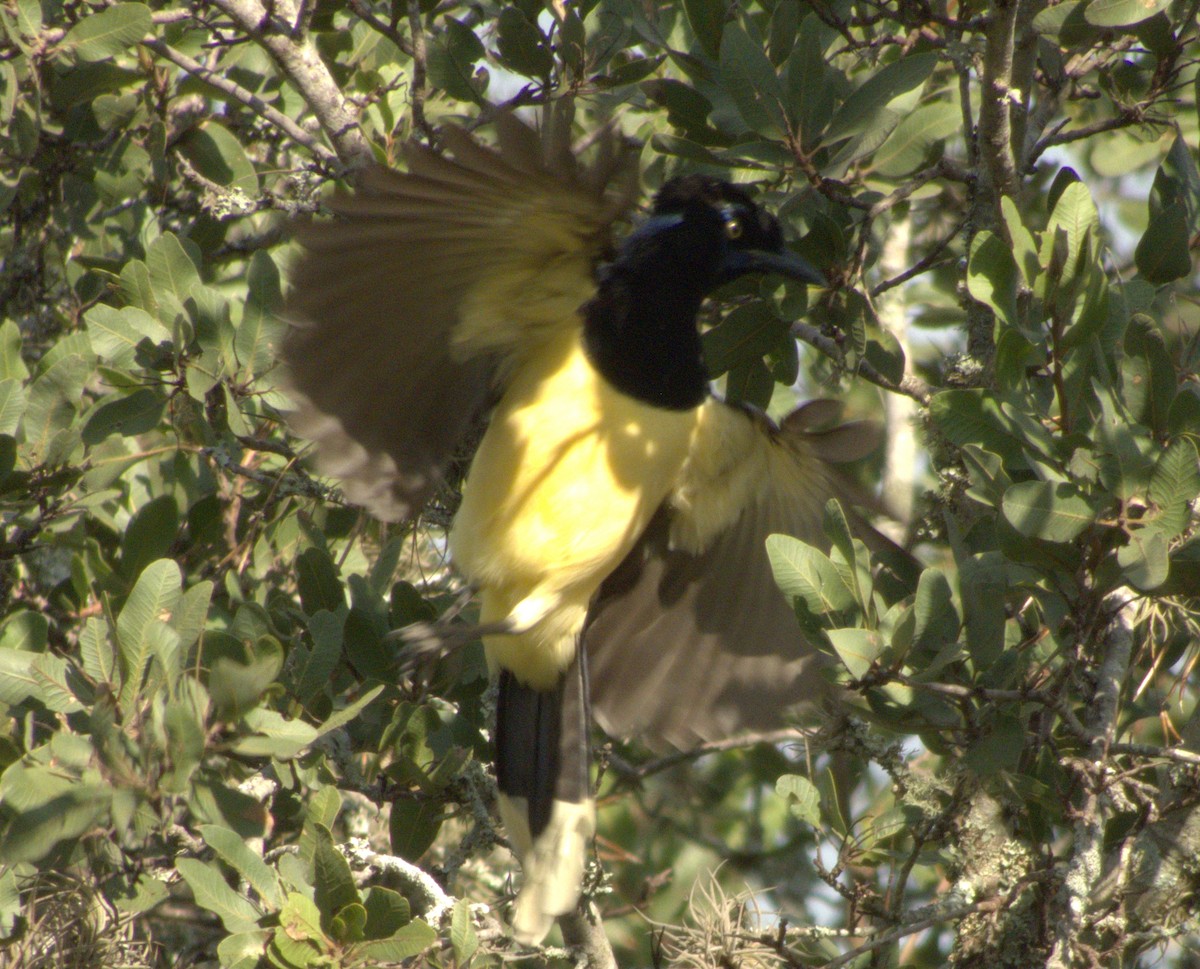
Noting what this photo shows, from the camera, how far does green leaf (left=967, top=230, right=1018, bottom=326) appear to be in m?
2.57

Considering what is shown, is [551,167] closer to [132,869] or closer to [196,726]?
[196,726]

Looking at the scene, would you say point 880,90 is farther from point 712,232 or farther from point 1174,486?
point 1174,486

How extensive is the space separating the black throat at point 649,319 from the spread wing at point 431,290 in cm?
12

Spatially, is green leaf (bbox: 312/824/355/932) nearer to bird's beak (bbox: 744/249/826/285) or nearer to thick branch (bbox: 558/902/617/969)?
thick branch (bbox: 558/902/617/969)

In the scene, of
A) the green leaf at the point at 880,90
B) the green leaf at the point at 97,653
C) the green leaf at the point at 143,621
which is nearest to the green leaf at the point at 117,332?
the green leaf at the point at 143,621

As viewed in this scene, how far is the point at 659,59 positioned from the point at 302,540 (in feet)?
5.32

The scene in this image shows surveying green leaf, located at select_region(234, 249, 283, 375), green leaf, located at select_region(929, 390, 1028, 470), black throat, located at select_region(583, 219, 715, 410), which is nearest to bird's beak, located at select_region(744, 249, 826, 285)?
black throat, located at select_region(583, 219, 715, 410)

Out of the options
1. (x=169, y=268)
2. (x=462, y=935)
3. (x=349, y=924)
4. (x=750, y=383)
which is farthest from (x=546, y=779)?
(x=169, y=268)

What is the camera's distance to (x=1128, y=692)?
3.28 metres

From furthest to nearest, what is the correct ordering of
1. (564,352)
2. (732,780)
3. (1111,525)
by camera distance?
(732,780) < (564,352) < (1111,525)

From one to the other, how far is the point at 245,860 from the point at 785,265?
6.25ft

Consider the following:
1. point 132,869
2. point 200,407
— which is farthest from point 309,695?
point 200,407

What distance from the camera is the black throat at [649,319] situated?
3.55m

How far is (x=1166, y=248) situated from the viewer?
2.82 m
